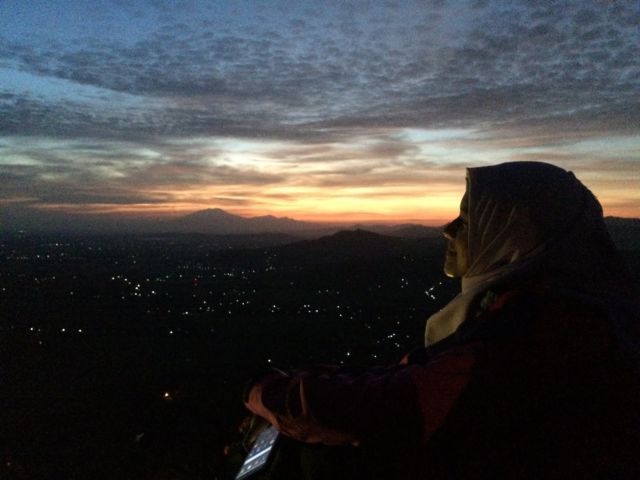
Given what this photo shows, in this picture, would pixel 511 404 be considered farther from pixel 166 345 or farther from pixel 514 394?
pixel 166 345

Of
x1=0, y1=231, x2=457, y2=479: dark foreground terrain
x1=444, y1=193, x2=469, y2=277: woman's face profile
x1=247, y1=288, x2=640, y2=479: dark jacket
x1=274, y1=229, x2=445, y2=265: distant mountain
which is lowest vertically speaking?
x1=0, y1=231, x2=457, y2=479: dark foreground terrain

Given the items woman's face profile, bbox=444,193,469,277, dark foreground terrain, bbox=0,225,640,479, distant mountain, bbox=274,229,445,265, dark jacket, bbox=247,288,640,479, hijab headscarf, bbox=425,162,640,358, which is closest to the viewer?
dark jacket, bbox=247,288,640,479

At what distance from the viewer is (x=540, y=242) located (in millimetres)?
1676

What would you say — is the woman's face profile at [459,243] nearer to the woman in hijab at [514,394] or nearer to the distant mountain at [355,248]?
the woman in hijab at [514,394]

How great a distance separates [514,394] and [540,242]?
0.56 meters

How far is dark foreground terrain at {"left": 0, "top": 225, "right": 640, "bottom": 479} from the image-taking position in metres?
21.3

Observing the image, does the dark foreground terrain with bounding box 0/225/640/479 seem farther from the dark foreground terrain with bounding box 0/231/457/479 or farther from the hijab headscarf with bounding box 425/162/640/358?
the hijab headscarf with bounding box 425/162/640/358

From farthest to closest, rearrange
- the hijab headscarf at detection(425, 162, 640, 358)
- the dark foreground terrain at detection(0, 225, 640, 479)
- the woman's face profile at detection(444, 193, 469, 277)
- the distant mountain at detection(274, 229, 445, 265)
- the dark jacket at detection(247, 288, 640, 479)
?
the distant mountain at detection(274, 229, 445, 265) → the dark foreground terrain at detection(0, 225, 640, 479) → the woman's face profile at detection(444, 193, 469, 277) → the hijab headscarf at detection(425, 162, 640, 358) → the dark jacket at detection(247, 288, 640, 479)

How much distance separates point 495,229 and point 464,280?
0.30 metres

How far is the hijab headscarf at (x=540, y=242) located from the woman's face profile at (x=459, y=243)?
0.12 meters

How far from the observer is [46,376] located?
33469 millimetres

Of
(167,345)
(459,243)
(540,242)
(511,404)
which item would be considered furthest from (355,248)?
(511,404)

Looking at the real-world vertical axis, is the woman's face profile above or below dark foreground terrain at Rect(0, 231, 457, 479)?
above

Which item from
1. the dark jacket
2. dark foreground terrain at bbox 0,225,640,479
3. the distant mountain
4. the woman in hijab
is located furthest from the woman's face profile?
the distant mountain
